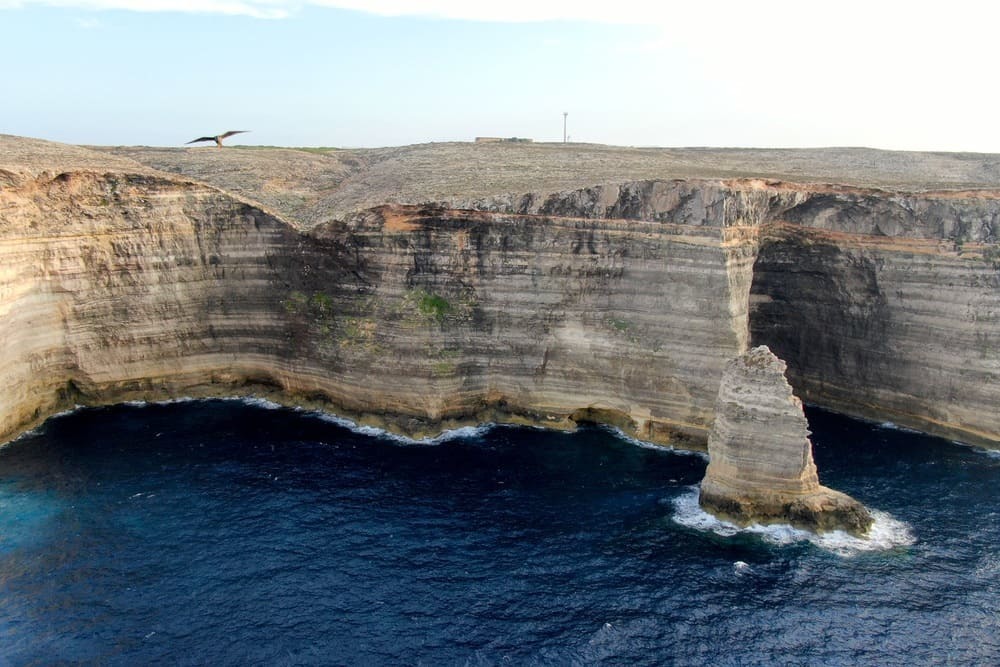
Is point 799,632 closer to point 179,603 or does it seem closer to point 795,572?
point 795,572

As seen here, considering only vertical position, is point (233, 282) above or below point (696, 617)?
above

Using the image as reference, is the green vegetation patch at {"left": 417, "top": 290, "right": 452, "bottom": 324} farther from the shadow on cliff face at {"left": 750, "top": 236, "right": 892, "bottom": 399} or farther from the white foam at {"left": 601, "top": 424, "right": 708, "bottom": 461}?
the shadow on cliff face at {"left": 750, "top": 236, "right": 892, "bottom": 399}

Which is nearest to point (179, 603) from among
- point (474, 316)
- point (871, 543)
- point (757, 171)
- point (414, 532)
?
point (414, 532)

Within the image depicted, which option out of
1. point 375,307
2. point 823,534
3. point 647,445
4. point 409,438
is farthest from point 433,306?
point 823,534

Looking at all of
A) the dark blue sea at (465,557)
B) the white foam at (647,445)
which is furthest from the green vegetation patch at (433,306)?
the white foam at (647,445)

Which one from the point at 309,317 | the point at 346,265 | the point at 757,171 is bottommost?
the point at 309,317

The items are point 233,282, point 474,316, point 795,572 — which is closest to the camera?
point 795,572
